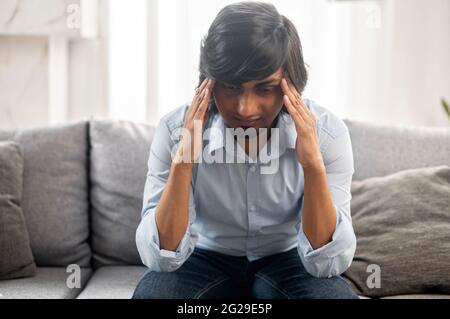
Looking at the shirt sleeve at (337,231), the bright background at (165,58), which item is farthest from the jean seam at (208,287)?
the bright background at (165,58)

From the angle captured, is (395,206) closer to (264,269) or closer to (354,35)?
(264,269)

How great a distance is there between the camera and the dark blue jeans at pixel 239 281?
3.50 feet

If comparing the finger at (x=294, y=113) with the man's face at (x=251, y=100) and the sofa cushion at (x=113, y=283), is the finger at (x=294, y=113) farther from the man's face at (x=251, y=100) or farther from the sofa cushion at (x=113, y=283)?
the sofa cushion at (x=113, y=283)

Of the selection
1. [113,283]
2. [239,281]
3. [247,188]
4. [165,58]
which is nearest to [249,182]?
[247,188]

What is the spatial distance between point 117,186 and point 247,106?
59cm

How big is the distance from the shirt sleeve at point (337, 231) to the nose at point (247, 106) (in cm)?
16

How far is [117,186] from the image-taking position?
1547mm

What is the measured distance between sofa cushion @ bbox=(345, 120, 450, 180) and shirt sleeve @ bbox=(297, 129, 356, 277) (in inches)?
16.4

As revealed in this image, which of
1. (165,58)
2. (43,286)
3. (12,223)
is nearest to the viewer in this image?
(43,286)

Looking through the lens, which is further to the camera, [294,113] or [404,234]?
[404,234]

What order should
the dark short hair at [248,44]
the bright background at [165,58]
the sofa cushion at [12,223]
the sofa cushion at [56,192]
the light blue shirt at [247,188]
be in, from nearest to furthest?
1. the dark short hair at [248,44]
2. the light blue shirt at [247,188]
3. the sofa cushion at [12,223]
4. the sofa cushion at [56,192]
5. the bright background at [165,58]

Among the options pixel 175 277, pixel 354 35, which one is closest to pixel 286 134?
pixel 175 277

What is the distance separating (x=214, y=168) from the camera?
119 centimetres

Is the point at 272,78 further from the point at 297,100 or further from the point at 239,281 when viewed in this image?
the point at 239,281
